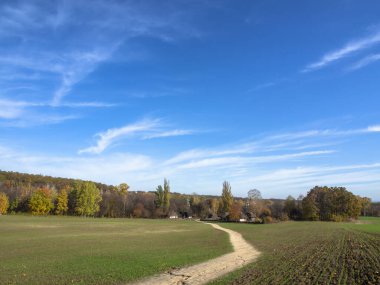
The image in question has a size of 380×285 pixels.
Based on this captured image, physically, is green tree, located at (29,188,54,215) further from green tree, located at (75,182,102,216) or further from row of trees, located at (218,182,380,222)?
row of trees, located at (218,182,380,222)

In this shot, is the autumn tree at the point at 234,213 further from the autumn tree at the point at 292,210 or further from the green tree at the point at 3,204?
the green tree at the point at 3,204

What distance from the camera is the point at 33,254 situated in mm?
28766

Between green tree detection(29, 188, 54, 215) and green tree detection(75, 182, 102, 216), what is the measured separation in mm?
10796

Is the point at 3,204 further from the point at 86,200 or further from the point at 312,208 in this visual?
the point at 312,208

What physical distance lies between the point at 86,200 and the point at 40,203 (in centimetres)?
1766

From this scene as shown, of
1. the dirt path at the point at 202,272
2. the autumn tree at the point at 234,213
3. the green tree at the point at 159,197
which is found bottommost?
the dirt path at the point at 202,272

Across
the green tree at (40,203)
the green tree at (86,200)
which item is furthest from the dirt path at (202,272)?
the green tree at (40,203)

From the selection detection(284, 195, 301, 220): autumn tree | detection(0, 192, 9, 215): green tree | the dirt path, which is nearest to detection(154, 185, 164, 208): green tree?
detection(284, 195, 301, 220): autumn tree

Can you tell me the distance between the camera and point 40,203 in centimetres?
13725

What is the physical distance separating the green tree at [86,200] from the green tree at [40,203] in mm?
10796

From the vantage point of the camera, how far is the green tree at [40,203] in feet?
451

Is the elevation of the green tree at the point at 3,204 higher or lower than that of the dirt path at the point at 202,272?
higher

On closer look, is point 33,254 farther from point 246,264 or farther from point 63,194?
point 63,194

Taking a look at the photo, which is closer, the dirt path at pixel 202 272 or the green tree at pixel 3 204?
the dirt path at pixel 202 272
